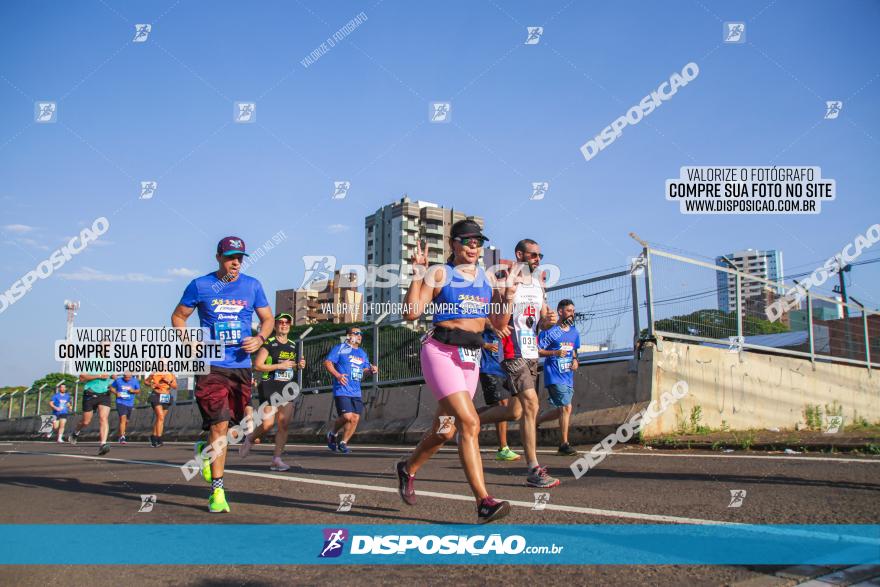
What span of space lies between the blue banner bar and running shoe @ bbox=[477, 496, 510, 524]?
64mm

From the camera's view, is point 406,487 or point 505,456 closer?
point 406,487

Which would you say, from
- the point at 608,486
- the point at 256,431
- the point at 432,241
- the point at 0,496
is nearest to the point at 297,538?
the point at 608,486

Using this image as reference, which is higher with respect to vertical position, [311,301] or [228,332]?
[311,301]

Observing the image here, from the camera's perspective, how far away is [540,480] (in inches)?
252

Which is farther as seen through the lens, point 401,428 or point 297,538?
point 401,428

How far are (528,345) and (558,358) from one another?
284 centimetres

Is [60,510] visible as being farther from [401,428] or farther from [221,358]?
[401,428]

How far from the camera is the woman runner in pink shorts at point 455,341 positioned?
470 centimetres

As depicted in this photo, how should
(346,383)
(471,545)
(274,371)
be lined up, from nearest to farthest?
(471,545) < (274,371) < (346,383)

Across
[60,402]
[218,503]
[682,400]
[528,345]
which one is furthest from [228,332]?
[60,402]

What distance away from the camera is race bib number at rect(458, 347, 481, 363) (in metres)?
4.90

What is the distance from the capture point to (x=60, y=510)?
5.90 m

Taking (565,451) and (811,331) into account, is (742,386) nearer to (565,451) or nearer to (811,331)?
(811,331)

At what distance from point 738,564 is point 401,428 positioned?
42.2 feet
